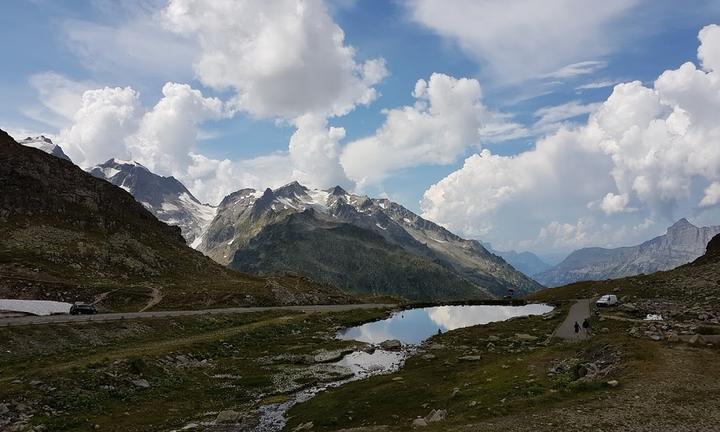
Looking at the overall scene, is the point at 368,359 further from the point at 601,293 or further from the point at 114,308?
the point at 601,293

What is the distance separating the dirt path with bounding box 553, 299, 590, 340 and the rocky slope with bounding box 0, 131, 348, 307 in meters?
80.4

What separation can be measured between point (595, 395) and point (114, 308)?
A: 99772 mm

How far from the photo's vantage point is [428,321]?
4879 inches

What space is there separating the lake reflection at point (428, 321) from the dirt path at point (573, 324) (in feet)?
56.4

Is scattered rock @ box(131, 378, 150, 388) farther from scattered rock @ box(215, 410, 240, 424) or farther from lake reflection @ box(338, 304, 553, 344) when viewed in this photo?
lake reflection @ box(338, 304, 553, 344)

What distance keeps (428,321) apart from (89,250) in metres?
99.9

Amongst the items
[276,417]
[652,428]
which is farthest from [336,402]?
[652,428]

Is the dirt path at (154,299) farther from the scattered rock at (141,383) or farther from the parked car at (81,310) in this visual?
the scattered rock at (141,383)

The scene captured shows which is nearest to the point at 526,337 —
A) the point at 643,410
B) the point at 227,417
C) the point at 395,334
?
the point at 395,334

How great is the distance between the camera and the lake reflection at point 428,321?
96.6 m

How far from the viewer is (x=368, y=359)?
6994cm

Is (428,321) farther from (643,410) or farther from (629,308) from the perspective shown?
(643,410)

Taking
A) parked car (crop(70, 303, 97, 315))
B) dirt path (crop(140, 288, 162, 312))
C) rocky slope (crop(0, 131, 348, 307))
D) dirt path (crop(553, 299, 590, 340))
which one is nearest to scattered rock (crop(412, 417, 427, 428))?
dirt path (crop(553, 299, 590, 340))

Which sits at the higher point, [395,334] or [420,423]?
[420,423]
